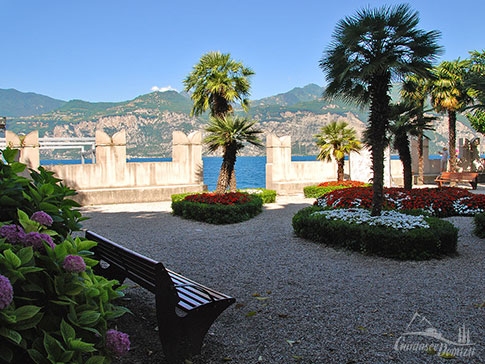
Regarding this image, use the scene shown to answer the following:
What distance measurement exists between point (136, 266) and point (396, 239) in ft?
14.5

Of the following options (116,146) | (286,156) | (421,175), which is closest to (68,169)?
(116,146)

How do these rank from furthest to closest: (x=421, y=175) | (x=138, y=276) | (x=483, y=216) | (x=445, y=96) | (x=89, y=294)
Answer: (x=421, y=175) → (x=445, y=96) → (x=483, y=216) → (x=138, y=276) → (x=89, y=294)

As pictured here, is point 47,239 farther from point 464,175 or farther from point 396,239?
point 464,175

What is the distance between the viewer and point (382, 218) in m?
6.84

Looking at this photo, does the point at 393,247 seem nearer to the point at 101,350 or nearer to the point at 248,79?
the point at 101,350

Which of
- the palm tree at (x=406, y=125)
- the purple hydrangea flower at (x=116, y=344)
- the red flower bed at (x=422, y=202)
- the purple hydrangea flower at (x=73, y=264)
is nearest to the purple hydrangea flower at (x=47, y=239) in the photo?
the purple hydrangea flower at (x=73, y=264)

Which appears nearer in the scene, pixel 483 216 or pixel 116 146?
pixel 483 216

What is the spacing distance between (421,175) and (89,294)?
77.9 feet

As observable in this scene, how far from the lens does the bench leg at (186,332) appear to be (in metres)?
2.90

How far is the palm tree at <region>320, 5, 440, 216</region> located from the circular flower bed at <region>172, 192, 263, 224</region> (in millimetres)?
3911

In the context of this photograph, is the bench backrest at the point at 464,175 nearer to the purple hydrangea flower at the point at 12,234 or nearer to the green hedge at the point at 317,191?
the green hedge at the point at 317,191

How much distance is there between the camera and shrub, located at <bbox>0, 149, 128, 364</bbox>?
65.0 inches

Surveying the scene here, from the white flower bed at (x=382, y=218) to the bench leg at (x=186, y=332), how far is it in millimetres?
4449

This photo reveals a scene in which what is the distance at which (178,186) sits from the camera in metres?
15.6
